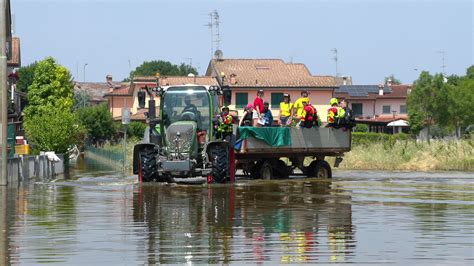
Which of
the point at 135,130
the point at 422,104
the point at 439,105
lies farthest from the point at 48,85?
the point at 439,105

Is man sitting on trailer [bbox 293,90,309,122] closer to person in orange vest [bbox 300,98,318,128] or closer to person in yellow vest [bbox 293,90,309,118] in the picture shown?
person in yellow vest [bbox 293,90,309,118]

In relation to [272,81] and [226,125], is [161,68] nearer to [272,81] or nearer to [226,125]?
[272,81]

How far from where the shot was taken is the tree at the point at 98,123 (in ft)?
330

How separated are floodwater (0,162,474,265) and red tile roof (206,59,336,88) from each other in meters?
71.4

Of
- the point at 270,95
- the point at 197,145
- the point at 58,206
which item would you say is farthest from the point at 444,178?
the point at 270,95

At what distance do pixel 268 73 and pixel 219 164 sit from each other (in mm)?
73581

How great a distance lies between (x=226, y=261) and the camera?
1255 cm

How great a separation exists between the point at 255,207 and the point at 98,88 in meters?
169

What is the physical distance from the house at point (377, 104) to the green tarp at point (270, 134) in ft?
290

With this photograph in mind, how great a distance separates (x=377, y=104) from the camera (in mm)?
127938

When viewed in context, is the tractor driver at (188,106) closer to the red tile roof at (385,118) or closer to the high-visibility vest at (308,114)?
the high-visibility vest at (308,114)

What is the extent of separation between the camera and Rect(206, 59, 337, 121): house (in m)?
97.8

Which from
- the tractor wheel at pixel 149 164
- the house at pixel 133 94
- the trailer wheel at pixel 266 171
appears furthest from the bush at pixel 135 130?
the tractor wheel at pixel 149 164

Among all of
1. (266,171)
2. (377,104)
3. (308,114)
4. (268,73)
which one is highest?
(268,73)
